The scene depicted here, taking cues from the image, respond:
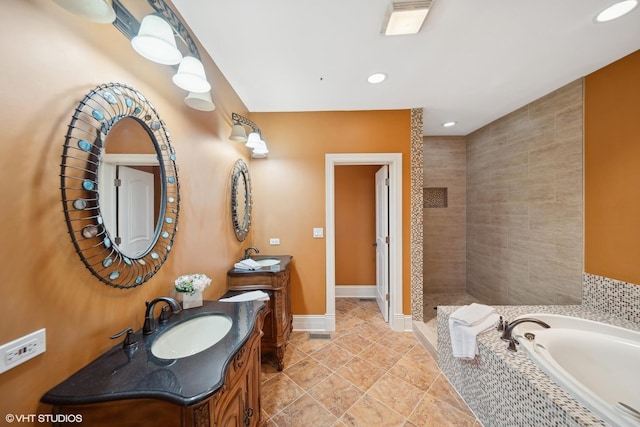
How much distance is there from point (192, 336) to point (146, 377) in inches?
17.2

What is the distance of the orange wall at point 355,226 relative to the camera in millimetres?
3652

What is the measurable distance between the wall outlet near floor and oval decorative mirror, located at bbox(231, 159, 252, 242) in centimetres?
146

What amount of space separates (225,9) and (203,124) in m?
0.74

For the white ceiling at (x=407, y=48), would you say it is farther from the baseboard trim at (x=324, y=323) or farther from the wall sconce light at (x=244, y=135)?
the baseboard trim at (x=324, y=323)

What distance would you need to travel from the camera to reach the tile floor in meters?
1.52

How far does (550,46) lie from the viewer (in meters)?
1.59

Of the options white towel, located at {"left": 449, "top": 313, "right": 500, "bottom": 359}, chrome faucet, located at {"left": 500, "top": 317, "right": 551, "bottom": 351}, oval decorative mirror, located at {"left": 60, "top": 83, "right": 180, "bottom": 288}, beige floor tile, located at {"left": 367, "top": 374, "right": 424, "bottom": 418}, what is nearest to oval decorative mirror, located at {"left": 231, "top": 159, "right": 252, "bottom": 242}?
oval decorative mirror, located at {"left": 60, "top": 83, "right": 180, "bottom": 288}

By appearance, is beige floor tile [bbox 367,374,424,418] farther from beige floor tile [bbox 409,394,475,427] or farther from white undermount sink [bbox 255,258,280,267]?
white undermount sink [bbox 255,258,280,267]

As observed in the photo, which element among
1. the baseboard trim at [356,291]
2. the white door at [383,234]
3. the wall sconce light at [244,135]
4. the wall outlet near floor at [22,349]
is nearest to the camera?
the wall outlet near floor at [22,349]

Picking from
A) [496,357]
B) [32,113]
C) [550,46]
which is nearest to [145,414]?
[32,113]

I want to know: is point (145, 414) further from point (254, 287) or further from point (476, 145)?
point (476, 145)

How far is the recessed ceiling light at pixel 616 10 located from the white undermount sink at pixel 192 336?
2.96m

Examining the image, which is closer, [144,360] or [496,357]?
[144,360]

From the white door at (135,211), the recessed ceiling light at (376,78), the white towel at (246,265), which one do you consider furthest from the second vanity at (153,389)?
the recessed ceiling light at (376,78)
